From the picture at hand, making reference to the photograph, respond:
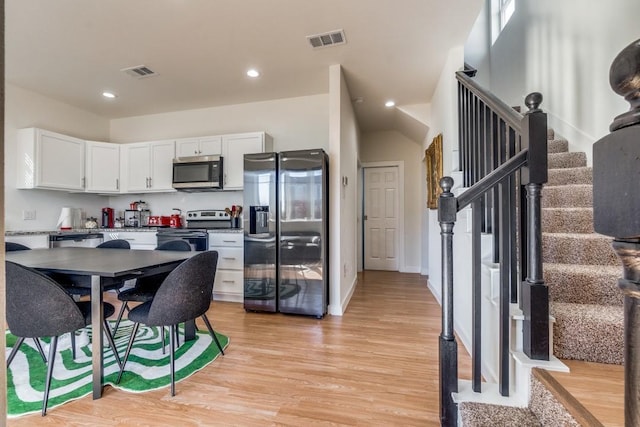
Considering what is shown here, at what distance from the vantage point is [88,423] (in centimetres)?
149

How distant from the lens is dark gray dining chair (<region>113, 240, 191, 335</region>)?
2.28 meters

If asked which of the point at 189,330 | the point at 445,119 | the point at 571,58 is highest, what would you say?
the point at 571,58

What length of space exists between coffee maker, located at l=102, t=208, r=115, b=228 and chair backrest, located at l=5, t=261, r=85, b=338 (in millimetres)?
3440

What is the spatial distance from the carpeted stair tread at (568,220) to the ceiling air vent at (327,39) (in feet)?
7.09

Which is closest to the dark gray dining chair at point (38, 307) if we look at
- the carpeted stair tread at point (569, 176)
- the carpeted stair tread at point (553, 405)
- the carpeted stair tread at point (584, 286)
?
the carpeted stair tread at point (553, 405)

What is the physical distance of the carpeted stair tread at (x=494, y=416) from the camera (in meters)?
1.07

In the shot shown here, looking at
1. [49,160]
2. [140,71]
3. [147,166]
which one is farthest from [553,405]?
[49,160]

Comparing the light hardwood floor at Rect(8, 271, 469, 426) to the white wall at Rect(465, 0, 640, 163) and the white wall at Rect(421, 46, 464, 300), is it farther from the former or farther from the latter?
the white wall at Rect(465, 0, 640, 163)

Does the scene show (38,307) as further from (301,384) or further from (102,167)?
(102,167)

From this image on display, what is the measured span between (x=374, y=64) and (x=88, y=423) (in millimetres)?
3602

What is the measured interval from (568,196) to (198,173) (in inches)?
155

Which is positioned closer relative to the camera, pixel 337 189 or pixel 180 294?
pixel 180 294

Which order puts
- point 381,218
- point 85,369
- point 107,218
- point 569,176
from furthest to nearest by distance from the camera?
point 381,218 → point 107,218 → point 569,176 → point 85,369

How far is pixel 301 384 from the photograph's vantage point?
1.82 meters
